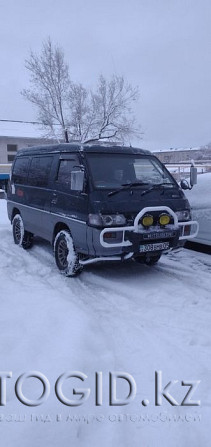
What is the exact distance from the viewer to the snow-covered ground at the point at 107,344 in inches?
93.5

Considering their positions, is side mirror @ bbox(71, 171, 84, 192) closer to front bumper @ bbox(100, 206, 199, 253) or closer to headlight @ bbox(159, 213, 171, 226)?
front bumper @ bbox(100, 206, 199, 253)

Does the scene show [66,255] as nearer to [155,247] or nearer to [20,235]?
[155,247]

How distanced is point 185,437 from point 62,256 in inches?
146

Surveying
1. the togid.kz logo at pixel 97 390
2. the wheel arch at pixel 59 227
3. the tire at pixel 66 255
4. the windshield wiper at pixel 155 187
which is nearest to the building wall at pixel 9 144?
the wheel arch at pixel 59 227

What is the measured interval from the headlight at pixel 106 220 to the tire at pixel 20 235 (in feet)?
9.34

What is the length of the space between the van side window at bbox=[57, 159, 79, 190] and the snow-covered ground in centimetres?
145

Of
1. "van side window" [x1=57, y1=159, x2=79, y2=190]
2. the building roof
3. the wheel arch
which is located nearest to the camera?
"van side window" [x1=57, y1=159, x2=79, y2=190]

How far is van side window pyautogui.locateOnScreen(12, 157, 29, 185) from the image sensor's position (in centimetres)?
738

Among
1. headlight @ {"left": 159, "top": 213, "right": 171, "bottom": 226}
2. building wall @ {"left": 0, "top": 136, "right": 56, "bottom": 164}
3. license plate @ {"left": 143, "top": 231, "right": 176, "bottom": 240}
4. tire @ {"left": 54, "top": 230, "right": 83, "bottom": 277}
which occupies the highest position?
building wall @ {"left": 0, "top": 136, "right": 56, "bottom": 164}

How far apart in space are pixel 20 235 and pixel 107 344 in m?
4.63

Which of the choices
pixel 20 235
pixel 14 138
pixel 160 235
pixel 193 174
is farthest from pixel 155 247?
pixel 14 138

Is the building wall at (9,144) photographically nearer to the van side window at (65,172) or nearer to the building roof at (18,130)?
the building roof at (18,130)

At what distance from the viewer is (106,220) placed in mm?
4855

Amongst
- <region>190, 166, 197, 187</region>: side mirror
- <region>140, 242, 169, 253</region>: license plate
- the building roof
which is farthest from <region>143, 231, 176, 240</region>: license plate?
the building roof
